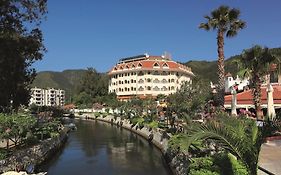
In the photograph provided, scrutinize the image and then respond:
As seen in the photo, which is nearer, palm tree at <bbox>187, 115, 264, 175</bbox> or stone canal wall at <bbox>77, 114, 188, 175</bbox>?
palm tree at <bbox>187, 115, 264, 175</bbox>

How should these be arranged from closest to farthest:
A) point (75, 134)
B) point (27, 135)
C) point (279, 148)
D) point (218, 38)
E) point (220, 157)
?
point (220, 157) < point (279, 148) < point (27, 135) < point (218, 38) < point (75, 134)

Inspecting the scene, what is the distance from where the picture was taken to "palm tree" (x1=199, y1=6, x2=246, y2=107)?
35.4 metres

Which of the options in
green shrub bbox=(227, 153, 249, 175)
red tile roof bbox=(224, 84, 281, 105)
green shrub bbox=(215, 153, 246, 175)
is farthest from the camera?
red tile roof bbox=(224, 84, 281, 105)

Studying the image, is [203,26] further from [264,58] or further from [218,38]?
[264,58]

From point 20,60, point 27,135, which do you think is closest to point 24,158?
point 27,135

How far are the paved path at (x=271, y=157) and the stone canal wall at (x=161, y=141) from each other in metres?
4.79

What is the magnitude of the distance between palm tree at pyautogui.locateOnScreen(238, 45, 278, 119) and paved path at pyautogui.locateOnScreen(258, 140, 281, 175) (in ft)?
25.2

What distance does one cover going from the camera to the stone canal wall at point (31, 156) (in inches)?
964

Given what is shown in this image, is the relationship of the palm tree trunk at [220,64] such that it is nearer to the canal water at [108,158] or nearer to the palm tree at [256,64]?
the palm tree at [256,64]

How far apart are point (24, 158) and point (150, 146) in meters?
20.3

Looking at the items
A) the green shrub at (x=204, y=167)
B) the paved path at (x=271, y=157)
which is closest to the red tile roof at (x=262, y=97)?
the paved path at (x=271, y=157)

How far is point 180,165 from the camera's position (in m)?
25.2

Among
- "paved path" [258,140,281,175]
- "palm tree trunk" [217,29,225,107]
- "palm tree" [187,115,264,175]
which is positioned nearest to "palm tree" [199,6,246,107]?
"palm tree trunk" [217,29,225,107]

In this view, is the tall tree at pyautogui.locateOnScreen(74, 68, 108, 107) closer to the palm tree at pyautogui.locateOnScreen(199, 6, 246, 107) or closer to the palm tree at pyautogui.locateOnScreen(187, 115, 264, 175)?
the palm tree at pyautogui.locateOnScreen(199, 6, 246, 107)
